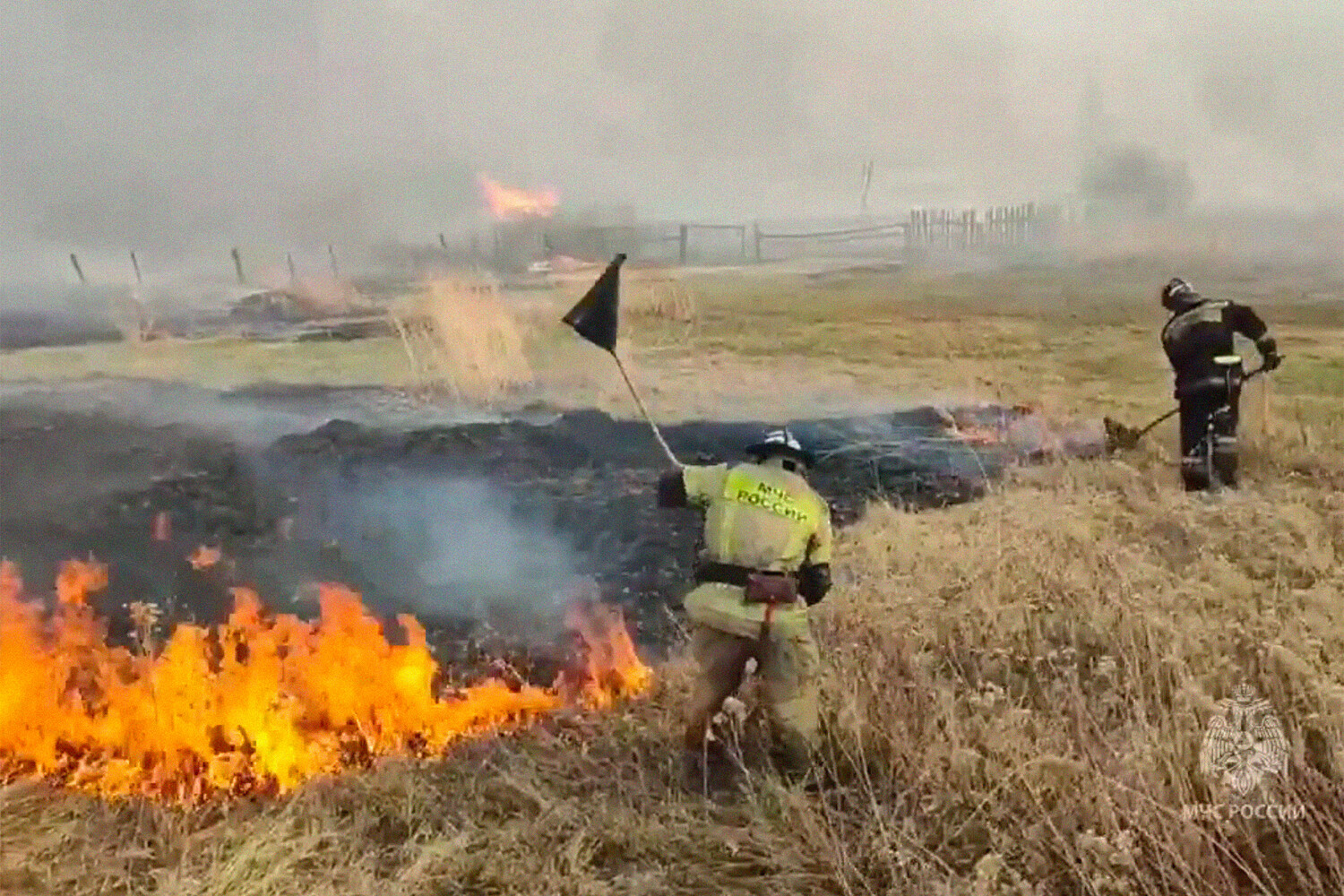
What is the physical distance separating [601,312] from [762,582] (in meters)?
0.92

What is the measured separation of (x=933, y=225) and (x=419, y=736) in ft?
6.87

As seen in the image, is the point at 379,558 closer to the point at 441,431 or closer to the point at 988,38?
the point at 441,431

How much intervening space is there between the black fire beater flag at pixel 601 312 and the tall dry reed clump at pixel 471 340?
27 cm

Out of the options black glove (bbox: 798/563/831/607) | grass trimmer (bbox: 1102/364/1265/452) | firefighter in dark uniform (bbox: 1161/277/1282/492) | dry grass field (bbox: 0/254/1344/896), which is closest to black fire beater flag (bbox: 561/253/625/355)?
dry grass field (bbox: 0/254/1344/896)

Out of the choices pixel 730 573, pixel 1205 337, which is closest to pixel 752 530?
pixel 730 573

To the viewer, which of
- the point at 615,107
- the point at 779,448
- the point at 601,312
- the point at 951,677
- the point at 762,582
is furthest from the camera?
the point at 615,107

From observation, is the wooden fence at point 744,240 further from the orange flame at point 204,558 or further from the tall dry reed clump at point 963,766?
the orange flame at point 204,558

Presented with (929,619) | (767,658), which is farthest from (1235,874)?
(767,658)

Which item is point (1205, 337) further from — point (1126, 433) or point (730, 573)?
point (730, 573)

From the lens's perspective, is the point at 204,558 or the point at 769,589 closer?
the point at 769,589

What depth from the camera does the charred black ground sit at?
3.63 meters

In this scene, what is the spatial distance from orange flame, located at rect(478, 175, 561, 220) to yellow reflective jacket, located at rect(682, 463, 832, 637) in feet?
3.40

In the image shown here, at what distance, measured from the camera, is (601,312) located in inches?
138

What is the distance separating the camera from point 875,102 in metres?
3.66
